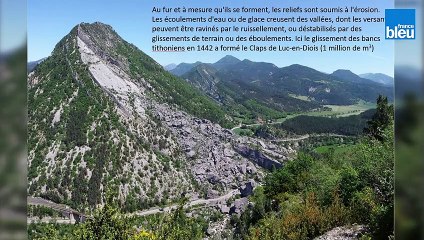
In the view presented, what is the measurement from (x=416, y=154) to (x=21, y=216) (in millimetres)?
1841

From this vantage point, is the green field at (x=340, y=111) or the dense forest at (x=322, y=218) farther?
the green field at (x=340, y=111)

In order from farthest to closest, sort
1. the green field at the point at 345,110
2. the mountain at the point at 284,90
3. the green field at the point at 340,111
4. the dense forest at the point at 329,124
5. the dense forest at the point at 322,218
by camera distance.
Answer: the mountain at the point at 284,90 → the green field at the point at 345,110 → the green field at the point at 340,111 → the dense forest at the point at 329,124 → the dense forest at the point at 322,218

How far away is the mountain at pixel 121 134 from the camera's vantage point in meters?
45.0

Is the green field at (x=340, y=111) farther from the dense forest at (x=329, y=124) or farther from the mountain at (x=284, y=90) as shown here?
the dense forest at (x=329, y=124)

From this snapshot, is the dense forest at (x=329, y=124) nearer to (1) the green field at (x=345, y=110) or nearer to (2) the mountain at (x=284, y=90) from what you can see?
(1) the green field at (x=345, y=110)

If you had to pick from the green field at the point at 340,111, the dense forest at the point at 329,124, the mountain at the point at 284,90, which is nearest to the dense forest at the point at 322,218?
the dense forest at the point at 329,124

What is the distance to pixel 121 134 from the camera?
50281mm

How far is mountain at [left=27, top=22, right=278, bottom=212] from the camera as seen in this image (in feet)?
148

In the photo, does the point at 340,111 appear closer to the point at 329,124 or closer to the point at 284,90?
the point at 329,124

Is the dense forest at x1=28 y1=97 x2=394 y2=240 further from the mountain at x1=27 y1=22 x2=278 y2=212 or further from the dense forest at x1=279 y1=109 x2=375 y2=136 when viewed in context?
the dense forest at x1=279 y1=109 x2=375 y2=136

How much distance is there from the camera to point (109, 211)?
13.3ft

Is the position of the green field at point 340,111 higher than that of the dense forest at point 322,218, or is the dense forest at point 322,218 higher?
the green field at point 340,111

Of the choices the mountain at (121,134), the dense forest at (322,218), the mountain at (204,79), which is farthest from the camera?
the mountain at (204,79)

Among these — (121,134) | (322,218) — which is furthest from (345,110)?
(322,218)
